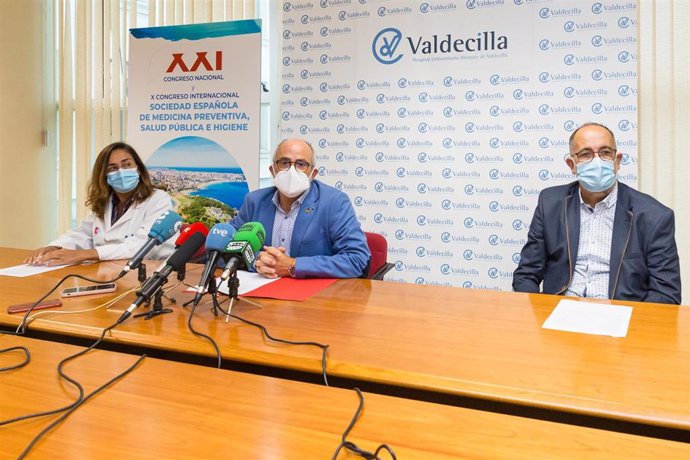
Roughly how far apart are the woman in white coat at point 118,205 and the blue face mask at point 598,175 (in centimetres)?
209

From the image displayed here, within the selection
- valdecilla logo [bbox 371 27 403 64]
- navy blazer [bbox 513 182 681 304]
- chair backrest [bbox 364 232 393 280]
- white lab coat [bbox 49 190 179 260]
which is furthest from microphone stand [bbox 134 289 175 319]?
valdecilla logo [bbox 371 27 403 64]

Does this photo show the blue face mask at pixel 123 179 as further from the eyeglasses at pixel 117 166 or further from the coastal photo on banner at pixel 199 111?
the coastal photo on banner at pixel 199 111

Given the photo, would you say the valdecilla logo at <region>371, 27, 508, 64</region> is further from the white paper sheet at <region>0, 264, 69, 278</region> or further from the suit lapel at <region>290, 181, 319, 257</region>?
the white paper sheet at <region>0, 264, 69, 278</region>

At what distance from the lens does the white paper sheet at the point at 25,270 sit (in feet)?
7.00

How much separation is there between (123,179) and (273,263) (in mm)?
1242

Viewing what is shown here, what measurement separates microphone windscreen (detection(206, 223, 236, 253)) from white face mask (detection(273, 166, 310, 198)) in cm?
86

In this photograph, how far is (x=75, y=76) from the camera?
4535mm

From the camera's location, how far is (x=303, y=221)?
7.86 feet

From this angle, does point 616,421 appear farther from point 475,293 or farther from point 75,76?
point 75,76

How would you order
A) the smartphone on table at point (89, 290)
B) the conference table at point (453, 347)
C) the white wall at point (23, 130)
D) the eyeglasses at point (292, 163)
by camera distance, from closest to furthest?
the conference table at point (453, 347), the smartphone on table at point (89, 290), the eyeglasses at point (292, 163), the white wall at point (23, 130)

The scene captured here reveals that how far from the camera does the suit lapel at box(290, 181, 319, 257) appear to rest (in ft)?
7.84

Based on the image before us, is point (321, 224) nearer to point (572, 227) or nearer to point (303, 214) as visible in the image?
point (303, 214)

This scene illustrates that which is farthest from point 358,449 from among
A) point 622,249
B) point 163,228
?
point 622,249

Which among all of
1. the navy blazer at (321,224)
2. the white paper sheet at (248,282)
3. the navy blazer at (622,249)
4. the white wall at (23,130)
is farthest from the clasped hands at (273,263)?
the white wall at (23,130)
